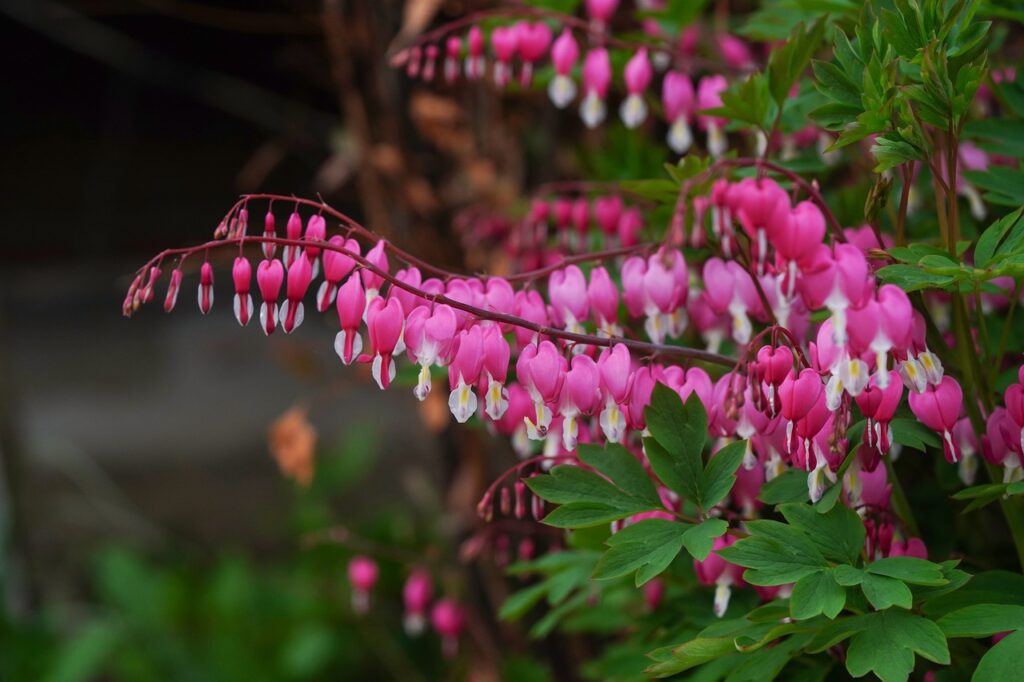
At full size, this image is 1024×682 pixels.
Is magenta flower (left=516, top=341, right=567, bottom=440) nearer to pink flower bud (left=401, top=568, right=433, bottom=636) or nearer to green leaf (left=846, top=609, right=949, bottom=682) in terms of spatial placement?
green leaf (left=846, top=609, right=949, bottom=682)

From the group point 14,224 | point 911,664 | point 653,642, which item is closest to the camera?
point 911,664

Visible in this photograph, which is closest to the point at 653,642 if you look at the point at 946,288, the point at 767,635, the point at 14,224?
the point at 767,635

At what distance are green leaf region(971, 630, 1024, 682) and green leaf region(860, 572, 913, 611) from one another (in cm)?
6

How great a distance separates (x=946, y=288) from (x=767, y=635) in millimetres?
280

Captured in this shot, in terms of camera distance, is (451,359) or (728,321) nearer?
(451,359)

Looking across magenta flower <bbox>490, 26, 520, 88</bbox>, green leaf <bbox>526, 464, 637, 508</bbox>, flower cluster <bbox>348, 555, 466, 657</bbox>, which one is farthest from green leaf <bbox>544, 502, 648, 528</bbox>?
flower cluster <bbox>348, 555, 466, 657</bbox>

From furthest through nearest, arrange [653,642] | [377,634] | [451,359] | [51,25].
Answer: [51,25] < [377,634] < [653,642] < [451,359]

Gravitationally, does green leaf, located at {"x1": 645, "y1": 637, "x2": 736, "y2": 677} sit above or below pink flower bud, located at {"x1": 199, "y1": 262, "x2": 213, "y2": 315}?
below

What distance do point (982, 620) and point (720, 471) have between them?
192mm

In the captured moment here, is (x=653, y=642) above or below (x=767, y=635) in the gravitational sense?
below

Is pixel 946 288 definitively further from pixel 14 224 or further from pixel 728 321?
pixel 14 224

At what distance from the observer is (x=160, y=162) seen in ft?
10.2

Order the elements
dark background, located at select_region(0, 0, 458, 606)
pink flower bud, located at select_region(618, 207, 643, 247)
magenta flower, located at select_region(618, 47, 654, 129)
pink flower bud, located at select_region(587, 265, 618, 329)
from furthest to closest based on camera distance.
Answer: dark background, located at select_region(0, 0, 458, 606) → pink flower bud, located at select_region(618, 207, 643, 247) → magenta flower, located at select_region(618, 47, 654, 129) → pink flower bud, located at select_region(587, 265, 618, 329)

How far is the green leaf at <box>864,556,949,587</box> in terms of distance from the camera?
0.65 m
